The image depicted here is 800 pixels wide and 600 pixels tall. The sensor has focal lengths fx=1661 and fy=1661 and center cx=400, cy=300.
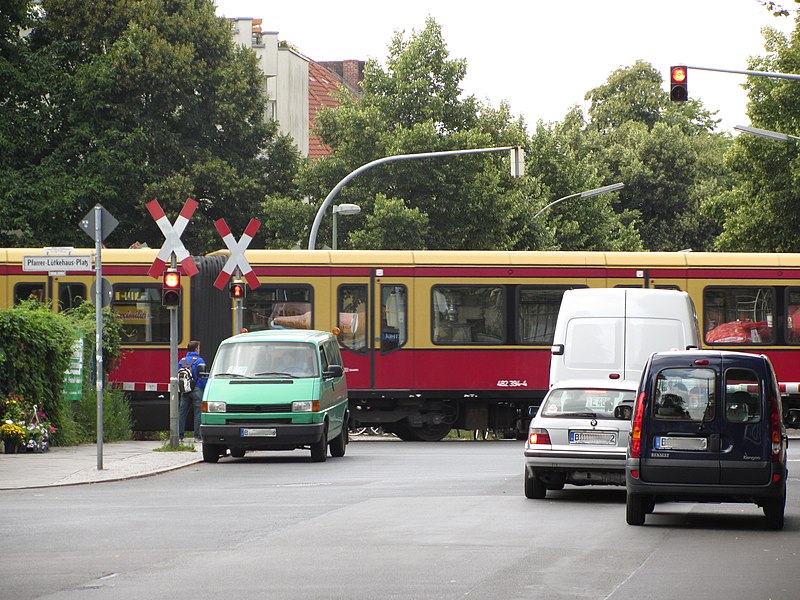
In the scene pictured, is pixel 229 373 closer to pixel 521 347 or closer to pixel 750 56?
pixel 521 347

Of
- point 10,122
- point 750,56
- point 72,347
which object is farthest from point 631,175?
point 72,347

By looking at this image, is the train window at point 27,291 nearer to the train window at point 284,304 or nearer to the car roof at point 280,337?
the train window at point 284,304

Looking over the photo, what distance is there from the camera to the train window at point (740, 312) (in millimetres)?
30703

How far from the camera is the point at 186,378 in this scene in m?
27.2

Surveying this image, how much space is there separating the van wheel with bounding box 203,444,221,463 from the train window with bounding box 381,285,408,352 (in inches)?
290

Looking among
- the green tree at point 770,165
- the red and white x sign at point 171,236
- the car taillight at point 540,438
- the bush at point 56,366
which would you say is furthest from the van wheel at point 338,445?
the green tree at point 770,165

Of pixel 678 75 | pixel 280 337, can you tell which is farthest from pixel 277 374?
pixel 678 75

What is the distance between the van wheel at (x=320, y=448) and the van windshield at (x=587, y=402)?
5.90 m

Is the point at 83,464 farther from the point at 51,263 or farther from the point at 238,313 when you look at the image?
the point at 238,313

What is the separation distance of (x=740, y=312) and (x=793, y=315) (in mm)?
992

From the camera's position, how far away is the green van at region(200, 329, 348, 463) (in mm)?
22859

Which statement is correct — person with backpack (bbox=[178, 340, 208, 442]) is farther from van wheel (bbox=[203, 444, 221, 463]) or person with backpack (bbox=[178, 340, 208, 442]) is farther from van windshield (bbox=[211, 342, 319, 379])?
van wheel (bbox=[203, 444, 221, 463])

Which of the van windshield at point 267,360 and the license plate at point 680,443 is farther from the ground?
the van windshield at point 267,360

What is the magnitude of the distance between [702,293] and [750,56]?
20.5 meters
